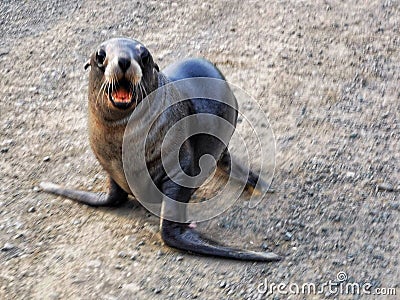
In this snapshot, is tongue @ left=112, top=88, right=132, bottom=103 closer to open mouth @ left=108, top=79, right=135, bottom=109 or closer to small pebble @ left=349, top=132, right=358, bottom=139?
open mouth @ left=108, top=79, right=135, bottom=109

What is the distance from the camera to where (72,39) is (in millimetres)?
5676

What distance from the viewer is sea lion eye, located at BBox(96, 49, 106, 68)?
326 centimetres

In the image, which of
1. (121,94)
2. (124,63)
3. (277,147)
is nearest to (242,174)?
(277,147)

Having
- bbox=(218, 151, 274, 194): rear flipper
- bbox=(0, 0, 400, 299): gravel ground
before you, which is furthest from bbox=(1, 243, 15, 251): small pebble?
bbox=(218, 151, 274, 194): rear flipper

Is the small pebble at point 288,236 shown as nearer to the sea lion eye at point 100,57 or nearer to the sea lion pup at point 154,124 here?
the sea lion pup at point 154,124

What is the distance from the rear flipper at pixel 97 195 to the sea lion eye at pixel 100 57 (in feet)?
2.28

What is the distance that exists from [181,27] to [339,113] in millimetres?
1687

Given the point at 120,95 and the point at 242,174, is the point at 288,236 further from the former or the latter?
the point at 120,95

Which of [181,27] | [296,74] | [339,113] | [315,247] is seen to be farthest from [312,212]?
[181,27]

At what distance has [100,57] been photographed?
3268 mm

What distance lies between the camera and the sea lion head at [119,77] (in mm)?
3182

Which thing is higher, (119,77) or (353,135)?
(119,77)

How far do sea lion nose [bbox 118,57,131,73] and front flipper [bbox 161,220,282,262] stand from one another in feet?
2.44

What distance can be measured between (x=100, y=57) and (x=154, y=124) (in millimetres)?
397
